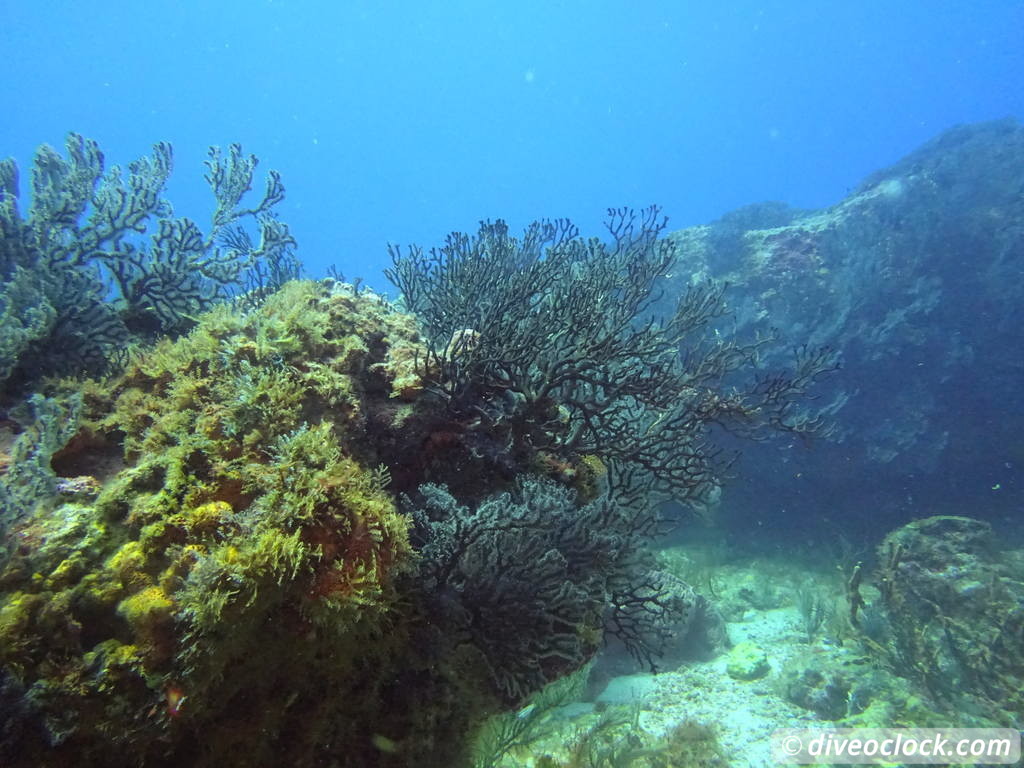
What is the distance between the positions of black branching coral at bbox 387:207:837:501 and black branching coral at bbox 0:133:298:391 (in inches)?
94.7

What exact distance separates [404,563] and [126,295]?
16.3 ft

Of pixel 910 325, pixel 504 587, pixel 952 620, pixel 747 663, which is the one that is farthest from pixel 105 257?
pixel 910 325

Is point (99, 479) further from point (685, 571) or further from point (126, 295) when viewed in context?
point (685, 571)

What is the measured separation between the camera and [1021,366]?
42.8ft

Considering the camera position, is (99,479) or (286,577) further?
(99,479)

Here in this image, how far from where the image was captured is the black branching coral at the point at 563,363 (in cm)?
436

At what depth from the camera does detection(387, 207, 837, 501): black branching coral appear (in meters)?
4.36

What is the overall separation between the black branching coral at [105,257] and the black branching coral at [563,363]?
2.40 m

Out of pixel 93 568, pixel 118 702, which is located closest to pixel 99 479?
pixel 93 568

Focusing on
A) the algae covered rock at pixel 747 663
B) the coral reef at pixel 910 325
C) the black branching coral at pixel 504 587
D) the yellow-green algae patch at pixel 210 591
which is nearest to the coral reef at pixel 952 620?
the algae covered rock at pixel 747 663

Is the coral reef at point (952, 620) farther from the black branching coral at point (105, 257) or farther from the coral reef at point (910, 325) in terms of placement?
the black branching coral at point (105, 257)

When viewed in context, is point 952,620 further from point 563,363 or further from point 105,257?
point 105,257

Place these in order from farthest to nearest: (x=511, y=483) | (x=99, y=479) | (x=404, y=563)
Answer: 1. (x=511, y=483)
2. (x=99, y=479)
3. (x=404, y=563)

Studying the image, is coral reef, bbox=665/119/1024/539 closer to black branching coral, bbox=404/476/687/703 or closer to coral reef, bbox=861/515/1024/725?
coral reef, bbox=861/515/1024/725
